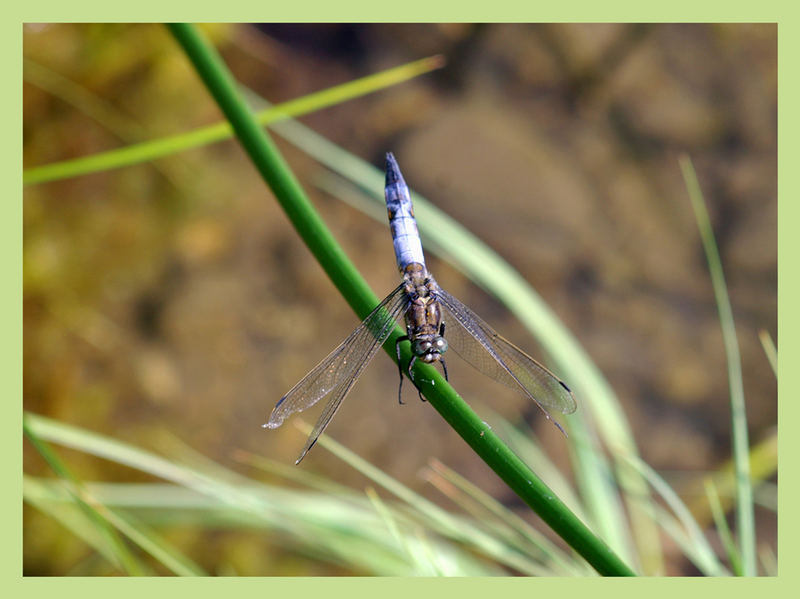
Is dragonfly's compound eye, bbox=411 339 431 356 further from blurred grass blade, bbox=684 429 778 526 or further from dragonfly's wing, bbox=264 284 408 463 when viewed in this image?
blurred grass blade, bbox=684 429 778 526

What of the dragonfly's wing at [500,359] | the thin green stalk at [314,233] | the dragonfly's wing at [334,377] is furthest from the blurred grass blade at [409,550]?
the thin green stalk at [314,233]

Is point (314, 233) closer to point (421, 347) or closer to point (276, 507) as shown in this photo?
point (421, 347)

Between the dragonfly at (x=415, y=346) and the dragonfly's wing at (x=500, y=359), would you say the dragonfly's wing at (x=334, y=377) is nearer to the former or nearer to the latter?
the dragonfly at (x=415, y=346)

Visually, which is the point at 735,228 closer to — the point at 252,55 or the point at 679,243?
the point at 679,243

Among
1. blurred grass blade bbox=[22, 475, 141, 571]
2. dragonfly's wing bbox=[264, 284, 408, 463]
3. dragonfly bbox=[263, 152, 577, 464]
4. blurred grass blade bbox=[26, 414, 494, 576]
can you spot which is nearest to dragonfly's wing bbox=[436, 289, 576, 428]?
dragonfly bbox=[263, 152, 577, 464]

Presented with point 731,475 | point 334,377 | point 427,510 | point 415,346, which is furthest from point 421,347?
point 731,475

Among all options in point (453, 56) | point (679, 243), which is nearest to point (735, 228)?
point (679, 243)

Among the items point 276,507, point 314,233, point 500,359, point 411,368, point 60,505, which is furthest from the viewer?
point 60,505

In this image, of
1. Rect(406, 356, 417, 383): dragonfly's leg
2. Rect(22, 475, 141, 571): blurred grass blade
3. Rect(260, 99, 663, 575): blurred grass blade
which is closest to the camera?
Rect(406, 356, 417, 383): dragonfly's leg
